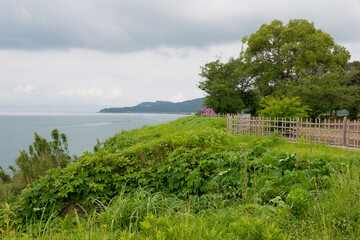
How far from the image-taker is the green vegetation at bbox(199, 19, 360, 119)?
2219cm

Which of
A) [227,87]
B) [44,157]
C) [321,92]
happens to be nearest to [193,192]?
[44,157]

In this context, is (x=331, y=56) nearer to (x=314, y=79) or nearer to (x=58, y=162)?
(x=314, y=79)

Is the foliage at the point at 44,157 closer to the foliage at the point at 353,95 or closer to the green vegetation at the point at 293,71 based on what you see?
the green vegetation at the point at 293,71

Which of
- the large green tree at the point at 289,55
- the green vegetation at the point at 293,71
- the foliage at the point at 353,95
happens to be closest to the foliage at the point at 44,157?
the green vegetation at the point at 293,71

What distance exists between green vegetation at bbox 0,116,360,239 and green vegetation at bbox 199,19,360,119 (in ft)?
62.8

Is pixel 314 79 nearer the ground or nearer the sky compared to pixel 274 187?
nearer the sky

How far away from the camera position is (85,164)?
5461 mm

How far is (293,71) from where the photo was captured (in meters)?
27.1

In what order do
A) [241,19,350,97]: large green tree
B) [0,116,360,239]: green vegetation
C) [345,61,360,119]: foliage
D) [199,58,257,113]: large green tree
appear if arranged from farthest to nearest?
[199,58,257,113]: large green tree < [241,19,350,97]: large green tree < [345,61,360,119]: foliage < [0,116,360,239]: green vegetation

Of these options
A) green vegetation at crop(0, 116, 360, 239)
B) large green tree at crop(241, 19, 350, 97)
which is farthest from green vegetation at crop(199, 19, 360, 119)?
green vegetation at crop(0, 116, 360, 239)

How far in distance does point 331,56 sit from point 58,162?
28538mm

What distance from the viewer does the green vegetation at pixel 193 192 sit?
2.82 meters

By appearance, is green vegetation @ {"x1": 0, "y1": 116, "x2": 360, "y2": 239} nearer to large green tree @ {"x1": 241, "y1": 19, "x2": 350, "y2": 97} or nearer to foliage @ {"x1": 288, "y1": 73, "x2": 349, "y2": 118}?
foliage @ {"x1": 288, "y1": 73, "x2": 349, "y2": 118}

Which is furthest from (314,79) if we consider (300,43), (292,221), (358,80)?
(292,221)
